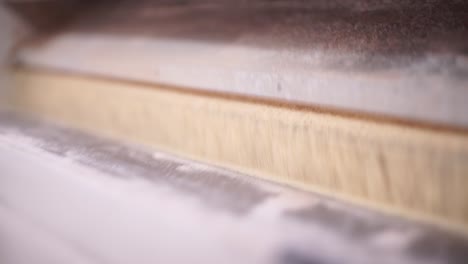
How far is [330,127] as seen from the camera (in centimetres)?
40

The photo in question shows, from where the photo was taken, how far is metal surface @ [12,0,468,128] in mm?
357

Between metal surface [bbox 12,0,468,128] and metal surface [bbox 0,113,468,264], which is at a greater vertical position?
metal surface [bbox 12,0,468,128]

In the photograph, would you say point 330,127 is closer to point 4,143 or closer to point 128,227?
point 128,227

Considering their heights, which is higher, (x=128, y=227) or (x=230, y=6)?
(x=230, y=6)

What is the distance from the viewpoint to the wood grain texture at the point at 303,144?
0.34 m

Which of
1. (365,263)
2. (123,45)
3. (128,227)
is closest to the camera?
(365,263)

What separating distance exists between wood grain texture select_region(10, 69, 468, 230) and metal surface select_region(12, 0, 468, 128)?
2 cm

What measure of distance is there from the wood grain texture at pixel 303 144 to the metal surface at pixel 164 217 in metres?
0.02

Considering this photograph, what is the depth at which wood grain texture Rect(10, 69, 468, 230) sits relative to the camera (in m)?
0.34

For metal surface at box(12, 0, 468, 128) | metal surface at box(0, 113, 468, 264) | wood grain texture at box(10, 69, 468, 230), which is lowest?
metal surface at box(0, 113, 468, 264)

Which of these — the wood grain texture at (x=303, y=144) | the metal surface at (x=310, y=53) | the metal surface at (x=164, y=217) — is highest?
the metal surface at (x=310, y=53)

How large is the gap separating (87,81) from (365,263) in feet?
Result: 1.60

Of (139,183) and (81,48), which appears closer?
(139,183)

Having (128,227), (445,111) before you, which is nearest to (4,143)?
(128,227)
